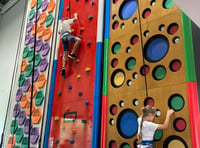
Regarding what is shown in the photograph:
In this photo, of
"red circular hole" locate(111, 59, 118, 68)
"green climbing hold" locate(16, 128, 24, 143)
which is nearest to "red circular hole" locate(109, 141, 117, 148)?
"red circular hole" locate(111, 59, 118, 68)

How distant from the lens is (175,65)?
7.13 ft

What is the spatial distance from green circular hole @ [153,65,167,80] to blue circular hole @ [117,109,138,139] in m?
0.44

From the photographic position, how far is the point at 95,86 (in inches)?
113

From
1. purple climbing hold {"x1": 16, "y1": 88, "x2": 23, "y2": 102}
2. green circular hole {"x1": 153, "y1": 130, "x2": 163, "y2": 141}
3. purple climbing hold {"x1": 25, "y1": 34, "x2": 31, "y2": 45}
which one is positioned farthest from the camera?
purple climbing hold {"x1": 25, "y1": 34, "x2": 31, "y2": 45}

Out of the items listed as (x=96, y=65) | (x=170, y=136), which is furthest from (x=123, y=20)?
(x=170, y=136)

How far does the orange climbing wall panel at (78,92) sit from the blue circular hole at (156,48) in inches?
32.6

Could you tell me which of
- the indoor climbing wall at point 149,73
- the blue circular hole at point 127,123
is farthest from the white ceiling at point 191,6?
the blue circular hole at point 127,123

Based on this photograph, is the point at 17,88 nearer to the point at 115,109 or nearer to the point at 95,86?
the point at 95,86

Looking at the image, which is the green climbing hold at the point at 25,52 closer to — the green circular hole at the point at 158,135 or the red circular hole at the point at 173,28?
the red circular hole at the point at 173,28

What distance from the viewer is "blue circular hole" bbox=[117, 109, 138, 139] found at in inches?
92.5

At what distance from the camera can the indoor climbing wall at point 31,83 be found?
3633mm

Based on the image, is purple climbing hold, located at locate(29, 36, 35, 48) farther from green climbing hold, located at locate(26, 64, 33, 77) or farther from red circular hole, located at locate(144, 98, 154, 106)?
red circular hole, located at locate(144, 98, 154, 106)

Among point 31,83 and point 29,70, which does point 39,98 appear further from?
point 29,70

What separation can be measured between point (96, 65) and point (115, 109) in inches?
26.2
